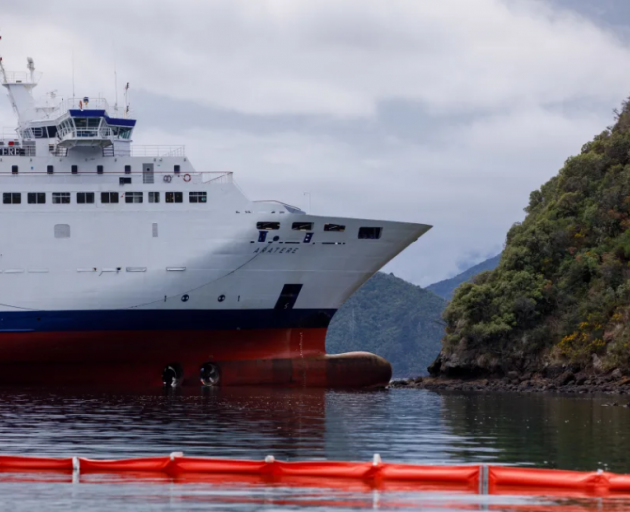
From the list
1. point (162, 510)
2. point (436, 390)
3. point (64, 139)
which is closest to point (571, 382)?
point (436, 390)

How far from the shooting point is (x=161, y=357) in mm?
59375

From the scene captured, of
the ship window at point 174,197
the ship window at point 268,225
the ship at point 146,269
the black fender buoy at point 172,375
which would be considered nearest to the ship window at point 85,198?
the ship at point 146,269

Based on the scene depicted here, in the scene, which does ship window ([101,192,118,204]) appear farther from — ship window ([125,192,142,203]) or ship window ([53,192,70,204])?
ship window ([53,192,70,204])

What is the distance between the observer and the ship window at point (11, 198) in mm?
59094

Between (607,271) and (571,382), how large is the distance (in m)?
8.80

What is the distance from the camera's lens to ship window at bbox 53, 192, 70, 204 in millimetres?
59281

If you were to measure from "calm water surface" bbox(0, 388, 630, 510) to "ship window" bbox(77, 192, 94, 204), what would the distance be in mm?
11195

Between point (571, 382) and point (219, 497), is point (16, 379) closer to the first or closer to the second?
point (571, 382)

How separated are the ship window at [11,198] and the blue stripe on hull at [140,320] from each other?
620cm

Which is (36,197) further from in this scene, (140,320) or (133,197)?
(140,320)

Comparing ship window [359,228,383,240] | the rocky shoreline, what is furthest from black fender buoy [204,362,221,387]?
the rocky shoreline

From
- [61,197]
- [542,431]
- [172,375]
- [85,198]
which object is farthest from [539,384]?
[61,197]

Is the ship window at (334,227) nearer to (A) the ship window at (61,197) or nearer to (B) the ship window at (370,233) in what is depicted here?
(B) the ship window at (370,233)

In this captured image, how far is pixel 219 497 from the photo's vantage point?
20.9m
